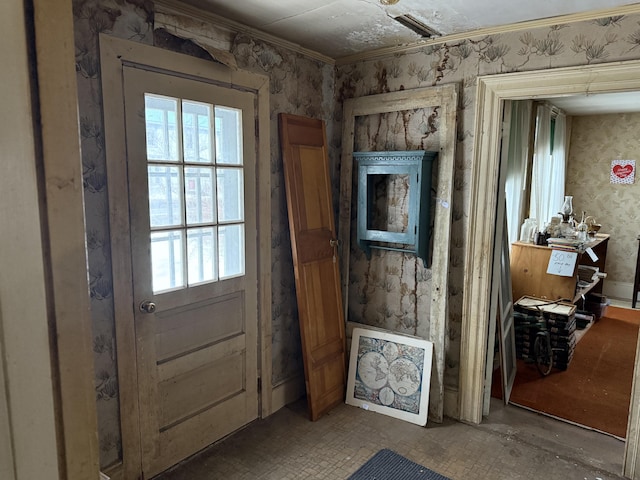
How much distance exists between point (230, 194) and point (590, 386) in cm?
303

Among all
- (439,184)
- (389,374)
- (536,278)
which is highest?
(439,184)

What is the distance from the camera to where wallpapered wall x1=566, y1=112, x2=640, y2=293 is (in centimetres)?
560

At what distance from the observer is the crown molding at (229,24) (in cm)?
209

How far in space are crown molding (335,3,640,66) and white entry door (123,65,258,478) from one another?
0.93 m

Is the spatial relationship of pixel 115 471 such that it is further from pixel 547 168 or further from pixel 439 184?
pixel 547 168

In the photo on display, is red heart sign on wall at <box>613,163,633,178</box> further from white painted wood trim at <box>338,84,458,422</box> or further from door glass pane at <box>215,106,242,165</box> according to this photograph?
door glass pane at <box>215,106,242,165</box>

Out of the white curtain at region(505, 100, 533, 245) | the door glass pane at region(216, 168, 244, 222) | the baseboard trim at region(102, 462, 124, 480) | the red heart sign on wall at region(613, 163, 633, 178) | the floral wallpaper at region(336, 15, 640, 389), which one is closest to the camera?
the baseboard trim at region(102, 462, 124, 480)

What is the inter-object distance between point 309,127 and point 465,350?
5.85 feet

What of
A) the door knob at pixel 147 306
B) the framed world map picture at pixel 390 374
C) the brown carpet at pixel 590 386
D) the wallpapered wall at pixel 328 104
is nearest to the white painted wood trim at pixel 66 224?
the wallpapered wall at pixel 328 104

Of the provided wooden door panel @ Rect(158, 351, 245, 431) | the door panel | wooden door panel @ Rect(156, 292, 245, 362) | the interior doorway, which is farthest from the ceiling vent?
wooden door panel @ Rect(158, 351, 245, 431)

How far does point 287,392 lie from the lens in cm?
300

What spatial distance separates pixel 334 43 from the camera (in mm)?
2730

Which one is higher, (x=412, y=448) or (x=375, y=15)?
(x=375, y=15)

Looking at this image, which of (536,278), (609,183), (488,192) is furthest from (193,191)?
(609,183)
